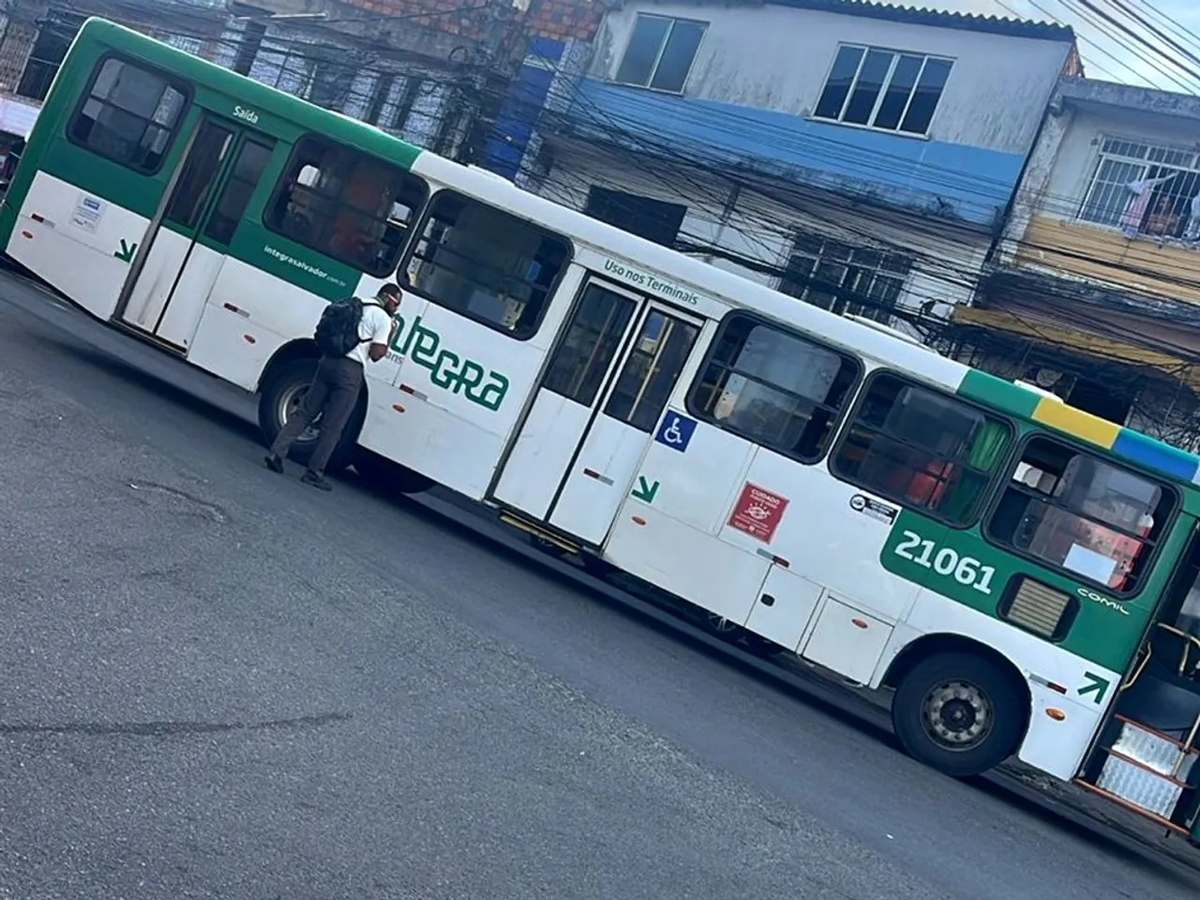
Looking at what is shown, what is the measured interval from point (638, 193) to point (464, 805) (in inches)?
798

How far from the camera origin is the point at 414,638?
804cm

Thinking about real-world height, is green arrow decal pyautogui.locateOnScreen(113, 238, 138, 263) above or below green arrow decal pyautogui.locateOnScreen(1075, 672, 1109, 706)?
below

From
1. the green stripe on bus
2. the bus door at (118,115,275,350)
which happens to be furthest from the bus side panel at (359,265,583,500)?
the green stripe on bus

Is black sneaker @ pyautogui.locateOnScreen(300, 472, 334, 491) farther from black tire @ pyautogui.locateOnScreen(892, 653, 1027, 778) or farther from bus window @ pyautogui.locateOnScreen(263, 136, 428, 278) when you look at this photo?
black tire @ pyautogui.locateOnScreen(892, 653, 1027, 778)

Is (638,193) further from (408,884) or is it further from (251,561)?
(408,884)

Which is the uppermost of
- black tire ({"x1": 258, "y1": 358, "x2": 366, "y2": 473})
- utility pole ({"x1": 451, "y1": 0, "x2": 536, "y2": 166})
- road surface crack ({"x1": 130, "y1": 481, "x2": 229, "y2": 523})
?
utility pole ({"x1": 451, "y1": 0, "x2": 536, "y2": 166})

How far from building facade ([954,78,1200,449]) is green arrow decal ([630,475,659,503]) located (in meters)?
9.66

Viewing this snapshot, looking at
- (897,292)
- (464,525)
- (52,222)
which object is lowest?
(464,525)

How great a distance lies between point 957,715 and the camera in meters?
10.6

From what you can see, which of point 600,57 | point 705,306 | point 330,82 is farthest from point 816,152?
point 705,306

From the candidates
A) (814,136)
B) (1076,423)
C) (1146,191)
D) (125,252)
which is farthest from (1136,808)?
(814,136)

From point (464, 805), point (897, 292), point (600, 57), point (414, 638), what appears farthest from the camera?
point (600, 57)

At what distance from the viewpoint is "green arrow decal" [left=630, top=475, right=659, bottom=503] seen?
38.1 feet

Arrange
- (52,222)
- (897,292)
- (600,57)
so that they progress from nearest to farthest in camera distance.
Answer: (52,222) → (897,292) → (600,57)
